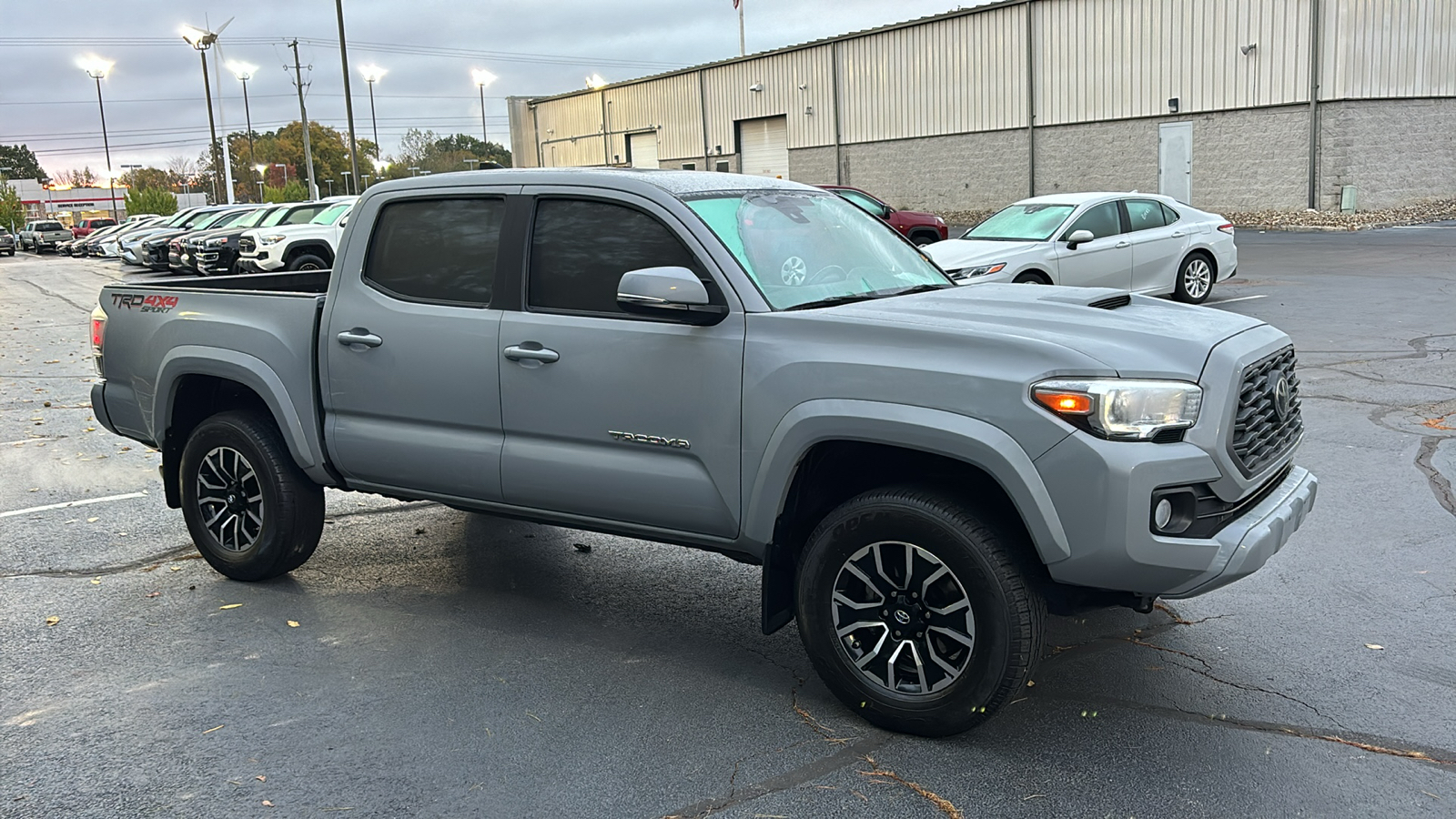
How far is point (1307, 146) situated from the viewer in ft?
98.8

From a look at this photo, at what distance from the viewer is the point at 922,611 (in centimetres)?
391

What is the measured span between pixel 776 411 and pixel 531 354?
113 cm

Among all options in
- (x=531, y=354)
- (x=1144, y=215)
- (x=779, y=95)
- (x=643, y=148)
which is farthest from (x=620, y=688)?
(x=643, y=148)

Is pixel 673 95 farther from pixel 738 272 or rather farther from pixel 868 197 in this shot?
pixel 738 272

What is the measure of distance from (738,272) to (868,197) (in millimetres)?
21979

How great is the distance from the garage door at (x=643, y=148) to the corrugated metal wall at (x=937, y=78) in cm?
1354

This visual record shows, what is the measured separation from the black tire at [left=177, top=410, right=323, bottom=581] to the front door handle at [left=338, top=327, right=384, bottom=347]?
2.56ft

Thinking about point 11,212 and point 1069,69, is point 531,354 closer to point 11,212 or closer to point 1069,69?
point 1069,69

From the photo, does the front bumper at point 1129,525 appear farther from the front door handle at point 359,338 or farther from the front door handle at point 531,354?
the front door handle at point 359,338

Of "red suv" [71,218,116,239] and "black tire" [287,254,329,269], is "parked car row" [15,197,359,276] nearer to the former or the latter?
"black tire" [287,254,329,269]

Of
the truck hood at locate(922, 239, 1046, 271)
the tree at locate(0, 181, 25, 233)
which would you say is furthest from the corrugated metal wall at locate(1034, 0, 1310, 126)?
the tree at locate(0, 181, 25, 233)

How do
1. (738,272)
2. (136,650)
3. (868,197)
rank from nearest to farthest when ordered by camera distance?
(738,272) → (136,650) → (868,197)

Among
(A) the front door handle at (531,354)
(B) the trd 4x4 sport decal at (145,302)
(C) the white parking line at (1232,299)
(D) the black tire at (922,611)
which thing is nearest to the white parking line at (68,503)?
(B) the trd 4x4 sport decal at (145,302)

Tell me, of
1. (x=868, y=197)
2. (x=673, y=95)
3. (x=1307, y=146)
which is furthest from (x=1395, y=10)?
(x=673, y=95)
